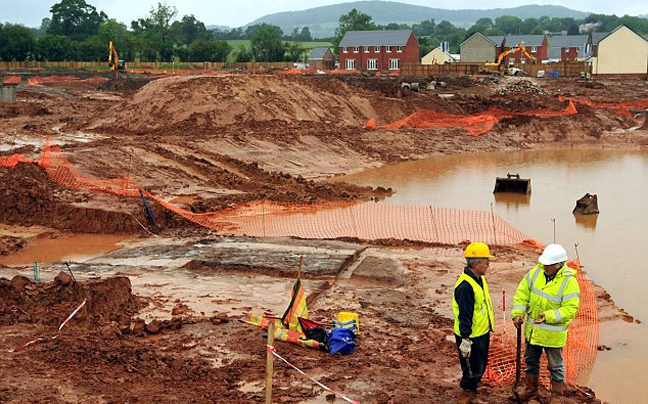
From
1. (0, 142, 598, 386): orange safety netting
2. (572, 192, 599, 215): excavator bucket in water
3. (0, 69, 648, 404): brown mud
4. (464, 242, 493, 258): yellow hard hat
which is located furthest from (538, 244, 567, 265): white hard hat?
(572, 192, 599, 215): excavator bucket in water

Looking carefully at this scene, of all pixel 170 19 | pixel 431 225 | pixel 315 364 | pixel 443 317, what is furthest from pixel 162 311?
pixel 170 19

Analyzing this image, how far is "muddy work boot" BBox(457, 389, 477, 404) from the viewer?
7395 mm

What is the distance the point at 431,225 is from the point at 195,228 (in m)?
5.69

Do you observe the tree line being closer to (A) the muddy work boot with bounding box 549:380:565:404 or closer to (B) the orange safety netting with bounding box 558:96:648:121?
(B) the orange safety netting with bounding box 558:96:648:121

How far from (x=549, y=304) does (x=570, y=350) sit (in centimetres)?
311

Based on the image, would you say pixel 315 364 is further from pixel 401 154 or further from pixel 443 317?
pixel 401 154

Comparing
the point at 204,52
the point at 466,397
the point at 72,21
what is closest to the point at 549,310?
the point at 466,397

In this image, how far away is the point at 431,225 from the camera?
1856cm

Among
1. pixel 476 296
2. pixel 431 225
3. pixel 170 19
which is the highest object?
pixel 170 19

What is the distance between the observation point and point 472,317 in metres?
7.19

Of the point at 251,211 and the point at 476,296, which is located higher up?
the point at 476,296

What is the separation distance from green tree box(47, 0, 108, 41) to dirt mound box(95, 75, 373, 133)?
8422 centimetres

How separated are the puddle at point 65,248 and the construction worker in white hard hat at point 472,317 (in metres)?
9.62

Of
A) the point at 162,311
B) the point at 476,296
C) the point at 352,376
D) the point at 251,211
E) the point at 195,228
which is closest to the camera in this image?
the point at 476,296
